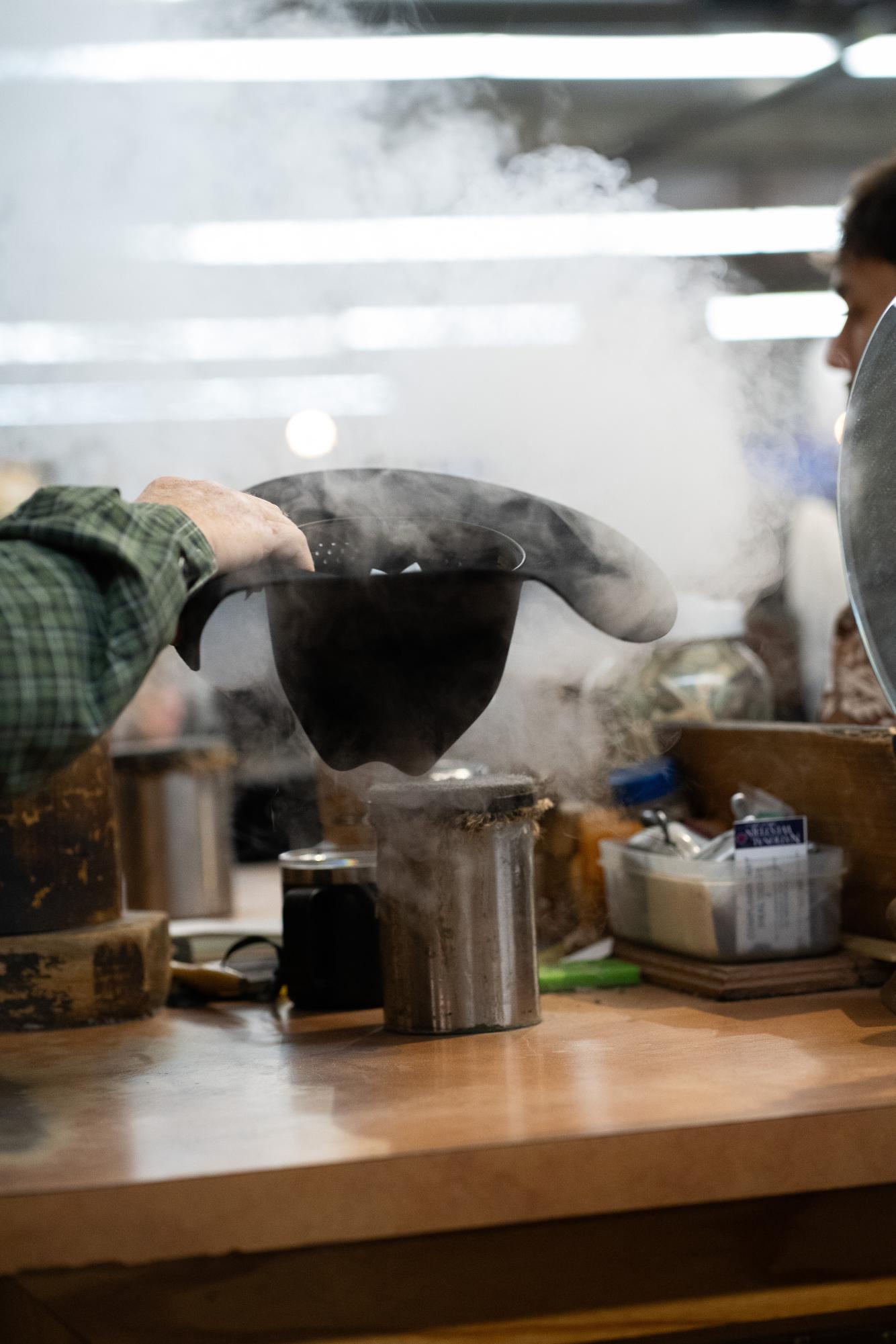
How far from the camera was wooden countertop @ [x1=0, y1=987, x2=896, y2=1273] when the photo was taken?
0.76 m

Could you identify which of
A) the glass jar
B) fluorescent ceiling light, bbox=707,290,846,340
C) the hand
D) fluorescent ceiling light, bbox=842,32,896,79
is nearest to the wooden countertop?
the hand

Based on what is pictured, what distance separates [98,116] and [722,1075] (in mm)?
1208

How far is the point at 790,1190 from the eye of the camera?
32.3 inches

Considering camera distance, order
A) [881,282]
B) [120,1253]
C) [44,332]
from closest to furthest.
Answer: [120,1253]
[44,332]
[881,282]

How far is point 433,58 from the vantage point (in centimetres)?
321

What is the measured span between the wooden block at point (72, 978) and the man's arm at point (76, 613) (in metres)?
0.47

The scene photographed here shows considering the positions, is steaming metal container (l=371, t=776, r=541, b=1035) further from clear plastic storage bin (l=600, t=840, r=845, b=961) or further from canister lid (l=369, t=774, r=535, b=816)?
clear plastic storage bin (l=600, t=840, r=845, b=961)

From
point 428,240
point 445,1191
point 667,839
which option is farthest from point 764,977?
point 428,240

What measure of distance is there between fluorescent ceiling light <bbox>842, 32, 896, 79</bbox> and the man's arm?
450cm

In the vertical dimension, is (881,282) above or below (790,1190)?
above

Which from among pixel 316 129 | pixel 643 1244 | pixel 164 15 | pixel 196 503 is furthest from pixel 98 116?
pixel 643 1244

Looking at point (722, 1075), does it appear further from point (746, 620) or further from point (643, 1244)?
point (746, 620)

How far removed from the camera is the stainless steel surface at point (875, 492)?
0.99m

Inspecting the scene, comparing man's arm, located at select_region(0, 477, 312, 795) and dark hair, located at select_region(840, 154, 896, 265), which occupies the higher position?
dark hair, located at select_region(840, 154, 896, 265)
